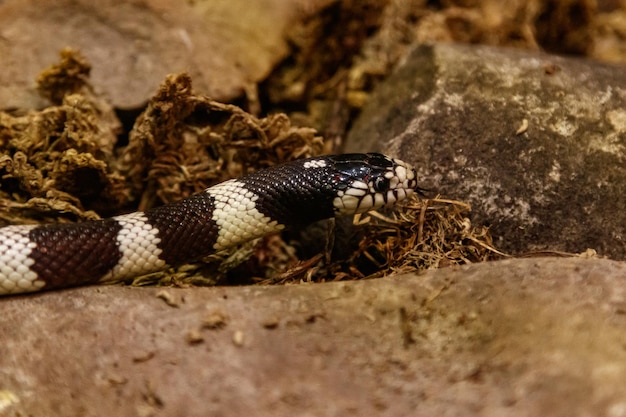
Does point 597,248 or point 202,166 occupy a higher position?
point 202,166

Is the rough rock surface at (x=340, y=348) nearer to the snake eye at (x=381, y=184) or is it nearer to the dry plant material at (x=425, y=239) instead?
the dry plant material at (x=425, y=239)

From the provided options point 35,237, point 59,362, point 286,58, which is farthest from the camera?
point 286,58

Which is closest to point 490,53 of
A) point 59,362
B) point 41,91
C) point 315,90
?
point 315,90

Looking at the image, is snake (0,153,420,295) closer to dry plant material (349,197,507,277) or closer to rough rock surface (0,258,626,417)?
dry plant material (349,197,507,277)

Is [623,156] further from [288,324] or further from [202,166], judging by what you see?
[202,166]

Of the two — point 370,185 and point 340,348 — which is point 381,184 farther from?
point 340,348

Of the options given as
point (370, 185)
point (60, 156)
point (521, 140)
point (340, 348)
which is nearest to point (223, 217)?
point (370, 185)

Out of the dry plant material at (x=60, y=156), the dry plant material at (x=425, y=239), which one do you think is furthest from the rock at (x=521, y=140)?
the dry plant material at (x=60, y=156)
